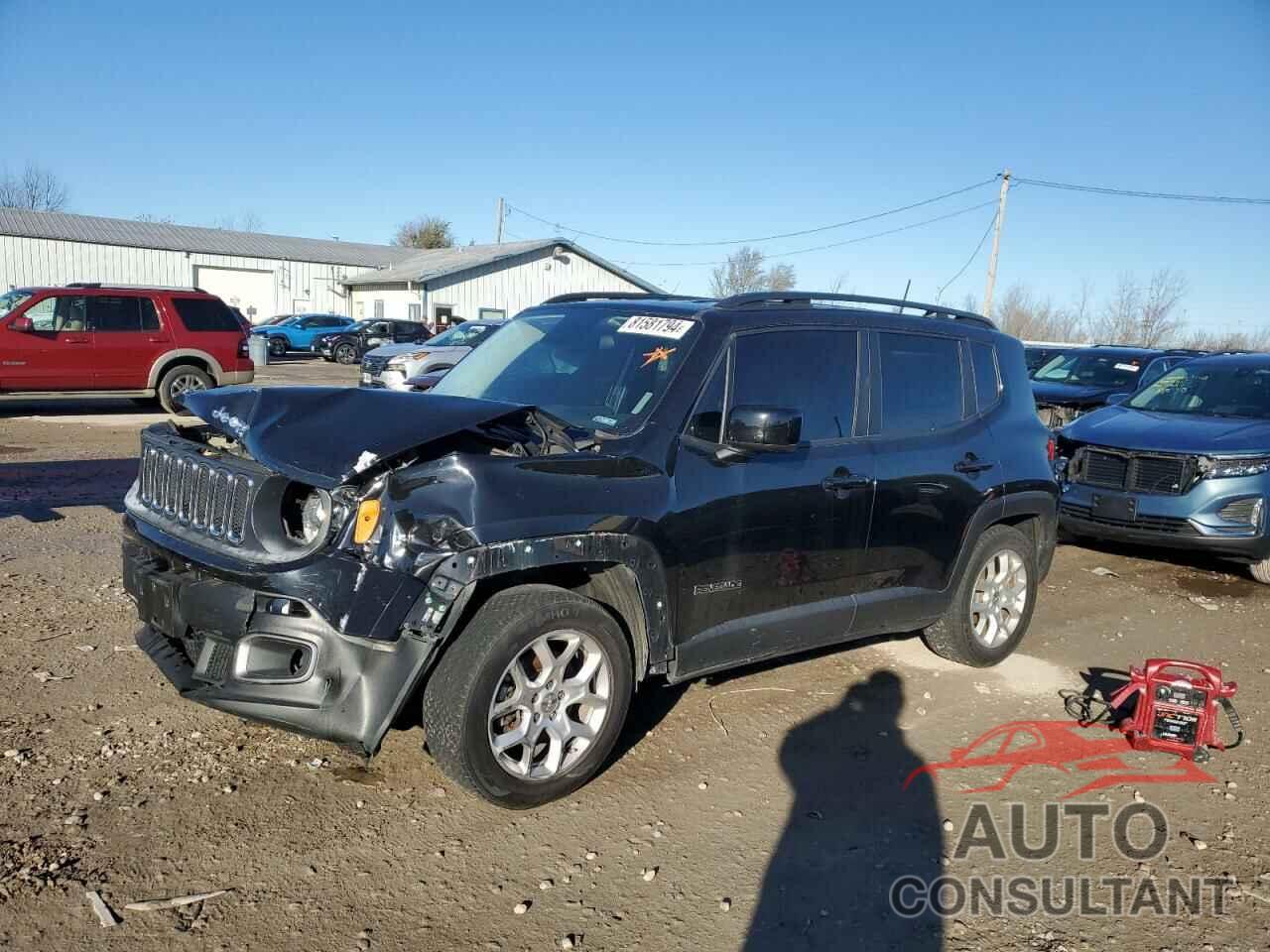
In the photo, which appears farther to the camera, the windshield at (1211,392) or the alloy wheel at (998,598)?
the windshield at (1211,392)

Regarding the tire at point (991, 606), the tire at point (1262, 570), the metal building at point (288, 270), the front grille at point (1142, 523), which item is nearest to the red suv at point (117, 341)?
the front grille at point (1142, 523)

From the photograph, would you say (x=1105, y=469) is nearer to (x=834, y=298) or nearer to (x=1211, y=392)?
(x=1211, y=392)

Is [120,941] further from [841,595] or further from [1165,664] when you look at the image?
[1165,664]

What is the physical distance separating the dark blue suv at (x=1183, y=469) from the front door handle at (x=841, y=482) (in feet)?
14.0

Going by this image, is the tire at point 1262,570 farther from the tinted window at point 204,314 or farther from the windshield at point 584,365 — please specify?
the tinted window at point 204,314

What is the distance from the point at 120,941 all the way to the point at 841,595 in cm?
313

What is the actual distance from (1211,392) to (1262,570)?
6.27ft

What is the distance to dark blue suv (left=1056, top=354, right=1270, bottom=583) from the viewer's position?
727 cm

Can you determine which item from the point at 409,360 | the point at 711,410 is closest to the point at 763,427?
the point at 711,410

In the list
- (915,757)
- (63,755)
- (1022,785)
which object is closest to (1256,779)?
(1022,785)

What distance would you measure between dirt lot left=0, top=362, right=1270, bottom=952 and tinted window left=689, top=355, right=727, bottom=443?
138cm

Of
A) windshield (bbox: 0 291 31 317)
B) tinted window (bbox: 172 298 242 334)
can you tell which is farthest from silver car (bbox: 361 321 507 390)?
windshield (bbox: 0 291 31 317)

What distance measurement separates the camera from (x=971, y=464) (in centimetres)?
509

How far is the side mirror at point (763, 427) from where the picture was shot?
3.80m
